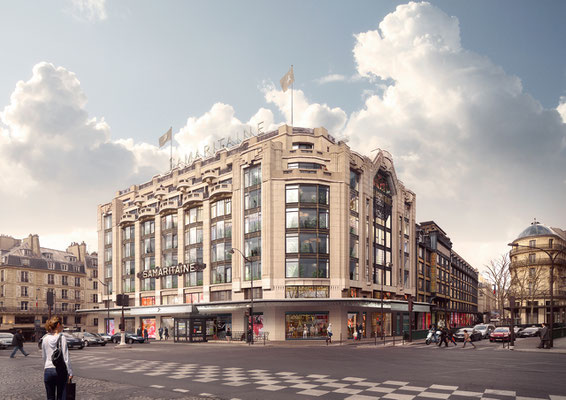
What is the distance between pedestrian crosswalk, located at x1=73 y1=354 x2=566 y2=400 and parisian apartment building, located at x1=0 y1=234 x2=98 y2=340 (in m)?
72.4

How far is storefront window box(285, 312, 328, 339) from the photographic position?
168 feet

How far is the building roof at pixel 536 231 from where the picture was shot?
3844 inches

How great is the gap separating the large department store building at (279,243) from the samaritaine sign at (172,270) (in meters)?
0.18

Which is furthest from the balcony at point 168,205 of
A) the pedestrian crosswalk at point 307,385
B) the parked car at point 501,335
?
the pedestrian crosswalk at point 307,385

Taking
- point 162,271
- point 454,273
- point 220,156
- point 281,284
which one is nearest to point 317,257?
point 281,284

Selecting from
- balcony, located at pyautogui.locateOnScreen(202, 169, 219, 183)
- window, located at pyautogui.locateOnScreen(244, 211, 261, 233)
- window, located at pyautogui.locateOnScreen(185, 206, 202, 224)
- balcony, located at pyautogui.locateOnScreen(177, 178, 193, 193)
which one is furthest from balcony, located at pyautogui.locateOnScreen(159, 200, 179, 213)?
window, located at pyautogui.locateOnScreen(244, 211, 261, 233)

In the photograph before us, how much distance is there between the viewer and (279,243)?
52062 millimetres

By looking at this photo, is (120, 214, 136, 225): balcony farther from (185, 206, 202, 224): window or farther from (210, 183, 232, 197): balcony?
(210, 183, 232, 197): balcony

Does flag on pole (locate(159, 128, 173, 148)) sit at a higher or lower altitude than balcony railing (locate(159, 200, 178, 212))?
higher

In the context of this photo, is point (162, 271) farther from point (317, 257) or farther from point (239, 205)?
point (317, 257)

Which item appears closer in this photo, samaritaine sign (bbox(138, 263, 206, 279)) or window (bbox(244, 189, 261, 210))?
window (bbox(244, 189, 261, 210))

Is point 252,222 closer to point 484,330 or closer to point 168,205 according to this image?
point 168,205

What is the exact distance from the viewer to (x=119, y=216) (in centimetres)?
8025

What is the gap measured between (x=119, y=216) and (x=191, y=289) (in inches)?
1006
